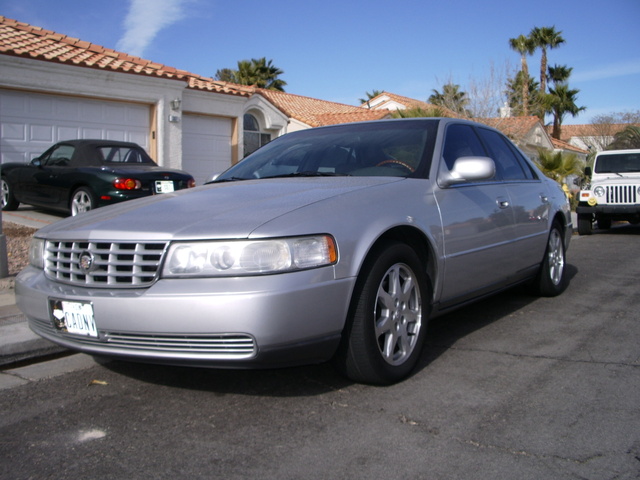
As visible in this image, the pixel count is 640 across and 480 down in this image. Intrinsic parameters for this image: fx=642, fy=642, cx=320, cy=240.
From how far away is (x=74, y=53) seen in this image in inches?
543

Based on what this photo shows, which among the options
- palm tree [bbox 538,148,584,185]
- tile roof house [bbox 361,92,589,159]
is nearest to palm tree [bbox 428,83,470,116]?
tile roof house [bbox 361,92,589,159]

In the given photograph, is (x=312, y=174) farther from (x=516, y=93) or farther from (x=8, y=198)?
(x=516, y=93)

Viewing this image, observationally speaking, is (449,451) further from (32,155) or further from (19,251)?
(32,155)

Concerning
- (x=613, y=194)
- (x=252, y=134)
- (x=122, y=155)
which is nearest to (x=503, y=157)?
(x=122, y=155)

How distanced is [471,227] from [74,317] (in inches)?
97.5

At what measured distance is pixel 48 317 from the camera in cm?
330

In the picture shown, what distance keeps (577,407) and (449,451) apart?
877mm

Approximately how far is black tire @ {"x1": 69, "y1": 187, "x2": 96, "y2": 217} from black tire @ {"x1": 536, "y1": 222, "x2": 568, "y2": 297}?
595 centimetres

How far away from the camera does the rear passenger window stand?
5.09 m

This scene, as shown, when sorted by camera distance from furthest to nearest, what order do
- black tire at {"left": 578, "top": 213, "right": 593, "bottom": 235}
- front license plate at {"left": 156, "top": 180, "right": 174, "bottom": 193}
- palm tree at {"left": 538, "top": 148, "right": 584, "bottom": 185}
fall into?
1. palm tree at {"left": 538, "top": 148, "right": 584, "bottom": 185}
2. black tire at {"left": 578, "top": 213, "right": 593, "bottom": 235}
3. front license plate at {"left": 156, "top": 180, "right": 174, "bottom": 193}

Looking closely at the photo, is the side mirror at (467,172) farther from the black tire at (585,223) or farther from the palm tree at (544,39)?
the palm tree at (544,39)

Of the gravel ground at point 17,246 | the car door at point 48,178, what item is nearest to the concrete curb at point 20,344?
the gravel ground at point 17,246

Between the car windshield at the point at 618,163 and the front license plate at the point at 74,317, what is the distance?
1312cm

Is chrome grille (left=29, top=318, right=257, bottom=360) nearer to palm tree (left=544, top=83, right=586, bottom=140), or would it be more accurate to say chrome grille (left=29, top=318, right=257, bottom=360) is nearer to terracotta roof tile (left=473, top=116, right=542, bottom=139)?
terracotta roof tile (left=473, top=116, right=542, bottom=139)
